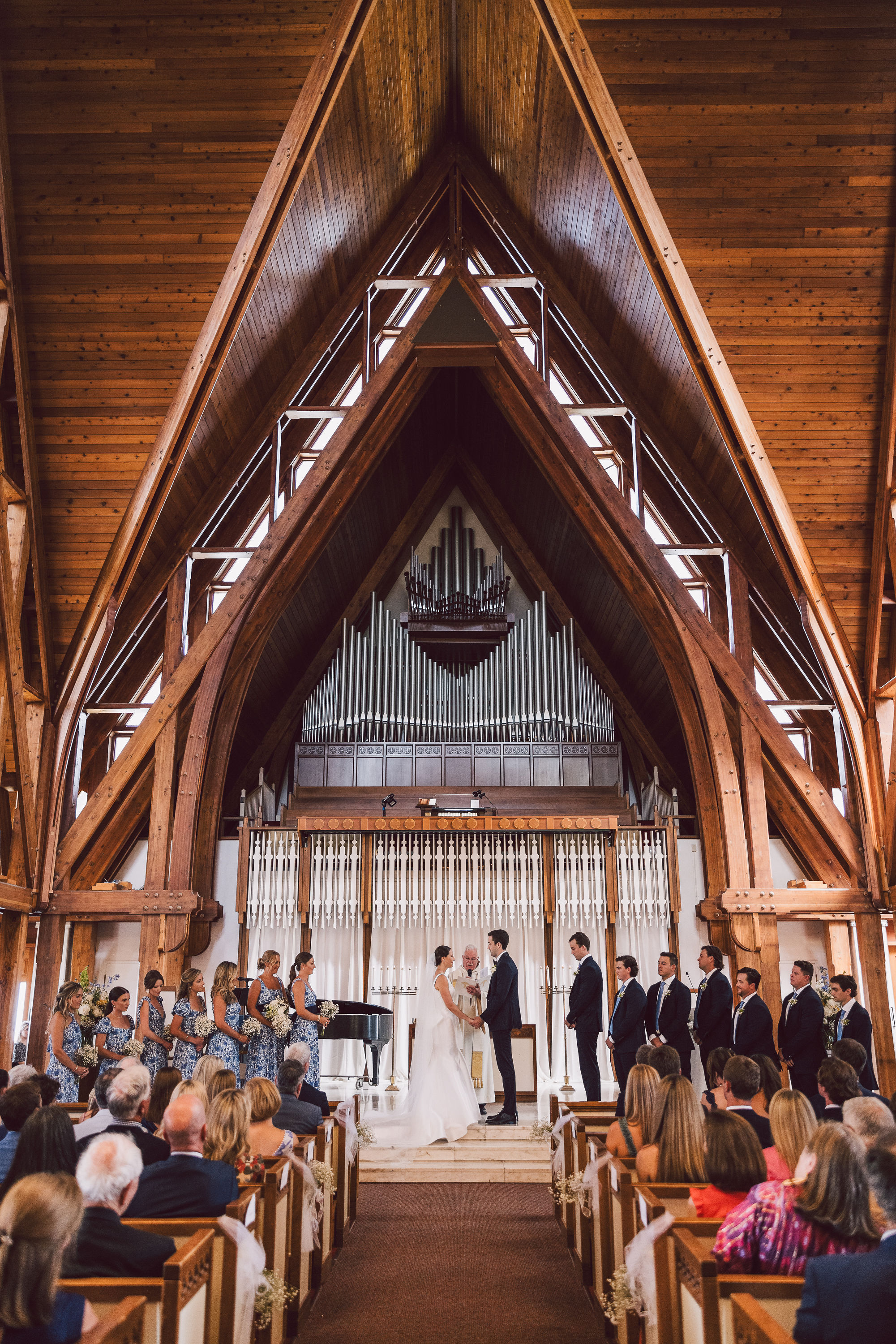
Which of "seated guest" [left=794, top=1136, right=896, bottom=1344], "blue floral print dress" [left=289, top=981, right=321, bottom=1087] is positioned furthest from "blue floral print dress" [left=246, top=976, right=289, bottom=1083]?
"seated guest" [left=794, top=1136, right=896, bottom=1344]

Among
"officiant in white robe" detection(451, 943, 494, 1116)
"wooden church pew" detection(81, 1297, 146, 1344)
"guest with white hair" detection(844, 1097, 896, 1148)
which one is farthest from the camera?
"officiant in white robe" detection(451, 943, 494, 1116)

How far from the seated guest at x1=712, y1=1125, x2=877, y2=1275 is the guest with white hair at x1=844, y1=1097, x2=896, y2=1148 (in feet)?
1.94

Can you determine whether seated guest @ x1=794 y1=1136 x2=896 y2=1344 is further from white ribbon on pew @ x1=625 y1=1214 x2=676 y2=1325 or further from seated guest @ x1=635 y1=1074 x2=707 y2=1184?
seated guest @ x1=635 y1=1074 x2=707 y2=1184

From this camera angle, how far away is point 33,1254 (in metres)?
1.88

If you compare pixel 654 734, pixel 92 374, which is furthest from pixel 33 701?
pixel 654 734

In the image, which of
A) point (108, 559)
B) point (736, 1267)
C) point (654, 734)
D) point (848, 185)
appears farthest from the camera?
point (654, 734)

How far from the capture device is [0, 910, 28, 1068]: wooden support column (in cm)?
839

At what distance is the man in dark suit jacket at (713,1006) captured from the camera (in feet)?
23.9

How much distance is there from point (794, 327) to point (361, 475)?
4959mm

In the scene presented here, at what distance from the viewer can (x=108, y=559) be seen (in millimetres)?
8516

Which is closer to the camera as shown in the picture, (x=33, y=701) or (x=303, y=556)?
(x=33, y=701)

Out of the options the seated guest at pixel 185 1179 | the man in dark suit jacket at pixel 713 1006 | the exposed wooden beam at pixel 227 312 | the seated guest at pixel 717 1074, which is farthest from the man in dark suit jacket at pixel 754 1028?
the exposed wooden beam at pixel 227 312

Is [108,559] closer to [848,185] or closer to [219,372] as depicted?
[219,372]

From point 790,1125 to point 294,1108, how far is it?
244 centimetres
